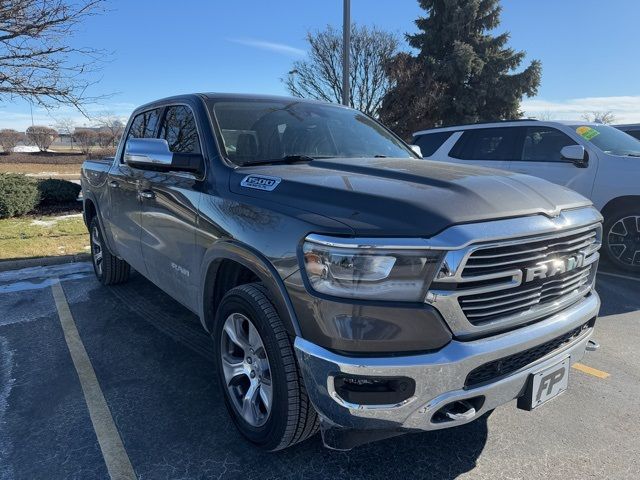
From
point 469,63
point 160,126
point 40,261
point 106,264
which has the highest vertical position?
point 469,63

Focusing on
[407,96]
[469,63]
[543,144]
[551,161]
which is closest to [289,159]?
[551,161]

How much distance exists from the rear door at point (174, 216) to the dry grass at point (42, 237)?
4.24 meters

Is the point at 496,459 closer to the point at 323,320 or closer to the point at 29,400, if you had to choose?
the point at 323,320

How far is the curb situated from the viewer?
253 inches

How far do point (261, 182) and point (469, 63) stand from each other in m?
24.9

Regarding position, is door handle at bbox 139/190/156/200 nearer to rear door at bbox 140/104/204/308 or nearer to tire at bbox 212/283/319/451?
rear door at bbox 140/104/204/308

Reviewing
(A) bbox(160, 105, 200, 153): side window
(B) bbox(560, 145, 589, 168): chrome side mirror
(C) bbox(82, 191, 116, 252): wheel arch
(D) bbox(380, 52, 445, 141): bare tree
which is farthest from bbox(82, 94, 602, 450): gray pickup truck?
(D) bbox(380, 52, 445, 141): bare tree

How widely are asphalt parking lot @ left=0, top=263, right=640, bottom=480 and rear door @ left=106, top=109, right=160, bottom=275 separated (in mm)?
785

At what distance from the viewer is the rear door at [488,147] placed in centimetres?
722

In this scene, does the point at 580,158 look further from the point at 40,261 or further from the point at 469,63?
the point at 469,63

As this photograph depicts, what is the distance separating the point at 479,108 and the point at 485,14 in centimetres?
550

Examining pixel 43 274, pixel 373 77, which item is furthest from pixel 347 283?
pixel 373 77

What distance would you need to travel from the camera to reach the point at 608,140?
6578 millimetres

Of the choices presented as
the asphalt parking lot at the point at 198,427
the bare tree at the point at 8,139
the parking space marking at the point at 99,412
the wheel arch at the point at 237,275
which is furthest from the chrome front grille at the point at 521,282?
the bare tree at the point at 8,139
